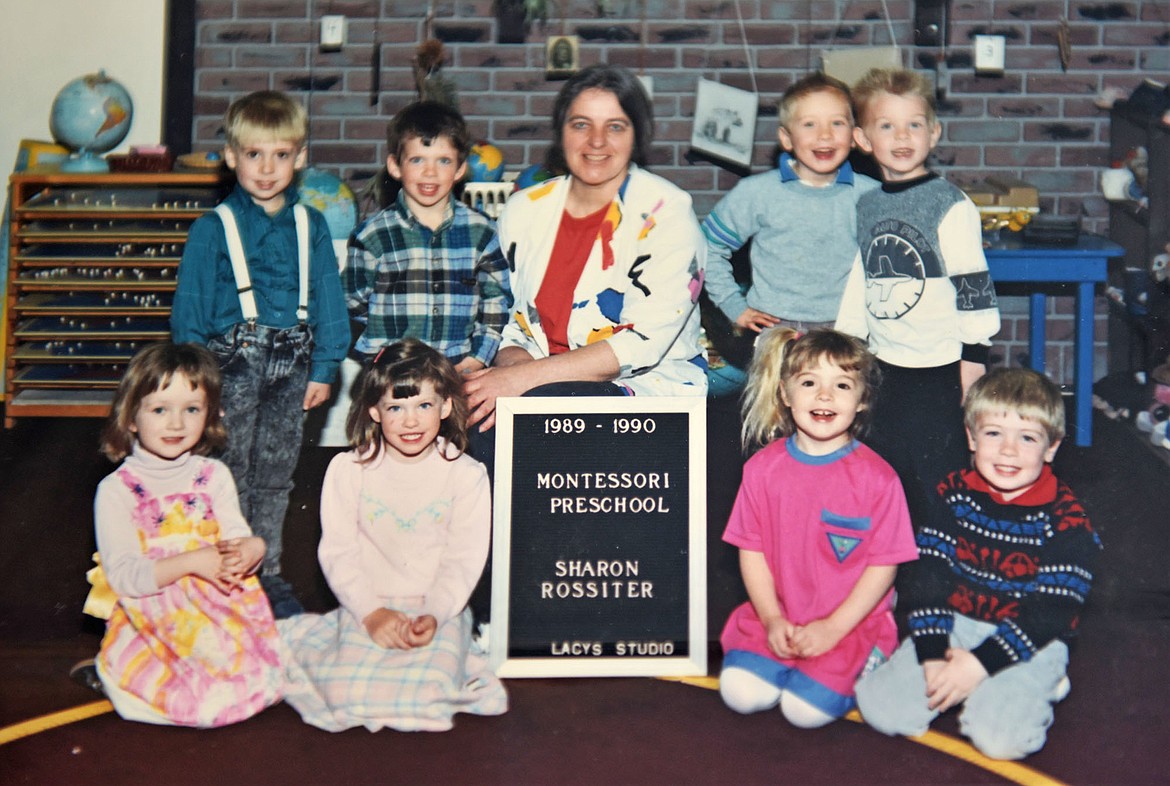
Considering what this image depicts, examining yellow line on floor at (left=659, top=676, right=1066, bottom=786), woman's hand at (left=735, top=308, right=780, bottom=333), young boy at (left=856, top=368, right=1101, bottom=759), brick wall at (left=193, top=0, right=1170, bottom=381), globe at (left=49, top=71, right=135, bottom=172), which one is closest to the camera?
yellow line on floor at (left=659, top=676, right=1066, bottom=786)

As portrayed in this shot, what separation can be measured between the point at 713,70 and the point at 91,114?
1.59 meters

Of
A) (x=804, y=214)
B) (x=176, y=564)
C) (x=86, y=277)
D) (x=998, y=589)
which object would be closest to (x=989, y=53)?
(x=804, y=214)

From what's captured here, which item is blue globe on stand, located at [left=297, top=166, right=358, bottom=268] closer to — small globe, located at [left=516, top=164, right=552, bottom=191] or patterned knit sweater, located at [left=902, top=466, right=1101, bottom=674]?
small globe, located at [left=516, top=164, right=552, bottom=191]

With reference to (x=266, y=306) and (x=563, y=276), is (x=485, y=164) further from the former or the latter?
(x=266, y=306)

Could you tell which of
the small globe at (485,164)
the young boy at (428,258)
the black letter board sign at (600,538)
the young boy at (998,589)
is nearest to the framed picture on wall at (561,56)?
the small globe at (485,164)

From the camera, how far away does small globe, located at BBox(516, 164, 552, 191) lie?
2.97m

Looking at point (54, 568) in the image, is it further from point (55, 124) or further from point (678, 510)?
point (678, 510)

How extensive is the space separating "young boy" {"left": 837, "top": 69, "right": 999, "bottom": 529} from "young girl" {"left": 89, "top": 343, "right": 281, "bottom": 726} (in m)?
1.36

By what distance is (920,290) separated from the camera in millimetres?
2590

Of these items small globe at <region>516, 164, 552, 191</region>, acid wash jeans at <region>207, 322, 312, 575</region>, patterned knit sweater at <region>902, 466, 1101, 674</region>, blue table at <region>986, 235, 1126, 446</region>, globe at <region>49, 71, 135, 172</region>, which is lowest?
patterned knit sweater at <region>902, 466, 1101, 674</region>

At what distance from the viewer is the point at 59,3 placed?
2.78m

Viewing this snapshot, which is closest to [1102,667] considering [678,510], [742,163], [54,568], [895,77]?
[678,510]

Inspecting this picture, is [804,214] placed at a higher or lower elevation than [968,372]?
higher

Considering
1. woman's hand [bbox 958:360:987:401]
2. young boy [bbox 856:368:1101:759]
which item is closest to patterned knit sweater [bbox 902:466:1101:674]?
young boy [bbox 856:368:1101:759]
